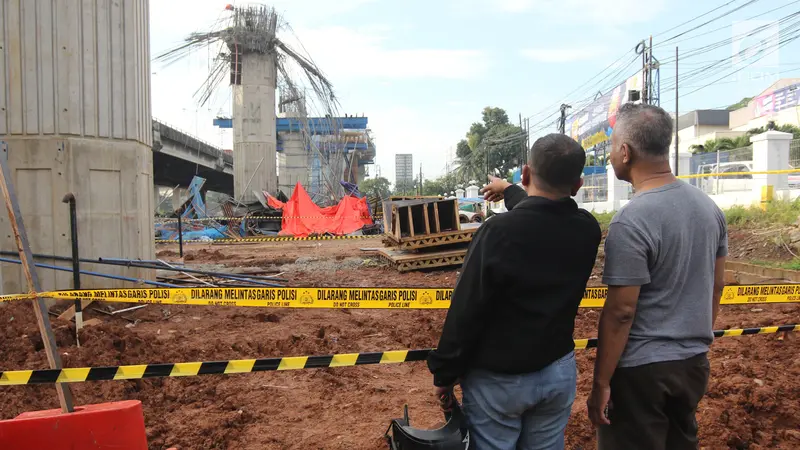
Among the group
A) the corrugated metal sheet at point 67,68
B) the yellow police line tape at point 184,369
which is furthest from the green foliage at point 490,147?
the yellow police line tape at point 184,369

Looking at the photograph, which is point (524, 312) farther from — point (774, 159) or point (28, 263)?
point (774, 159)

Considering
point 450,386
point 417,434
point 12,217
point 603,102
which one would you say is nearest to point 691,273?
point 450,386

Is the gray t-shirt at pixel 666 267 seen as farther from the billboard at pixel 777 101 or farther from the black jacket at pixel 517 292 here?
the billboard at pixel 777 101

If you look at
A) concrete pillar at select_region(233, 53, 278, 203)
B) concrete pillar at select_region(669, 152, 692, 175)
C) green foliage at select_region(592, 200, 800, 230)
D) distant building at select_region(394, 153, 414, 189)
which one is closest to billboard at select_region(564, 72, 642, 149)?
concrete pillar at select_region(669, 152, 692, 175)

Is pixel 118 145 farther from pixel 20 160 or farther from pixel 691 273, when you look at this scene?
pixel 691 273

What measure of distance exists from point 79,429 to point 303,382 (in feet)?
7.47

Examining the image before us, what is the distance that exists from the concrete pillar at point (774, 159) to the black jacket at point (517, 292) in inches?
560

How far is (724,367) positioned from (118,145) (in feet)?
24.0

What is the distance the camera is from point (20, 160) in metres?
6.36

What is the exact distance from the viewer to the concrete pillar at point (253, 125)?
29.4m

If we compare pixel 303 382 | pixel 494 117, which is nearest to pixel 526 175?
pixel 303 382

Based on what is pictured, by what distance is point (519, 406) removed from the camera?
195 cm

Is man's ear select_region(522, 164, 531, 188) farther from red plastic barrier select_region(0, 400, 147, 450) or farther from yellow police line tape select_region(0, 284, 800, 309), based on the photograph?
red plastic barrier select_region(0, 400, 147, 450)

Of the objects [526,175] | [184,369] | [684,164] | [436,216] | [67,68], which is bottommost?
[184,369]
